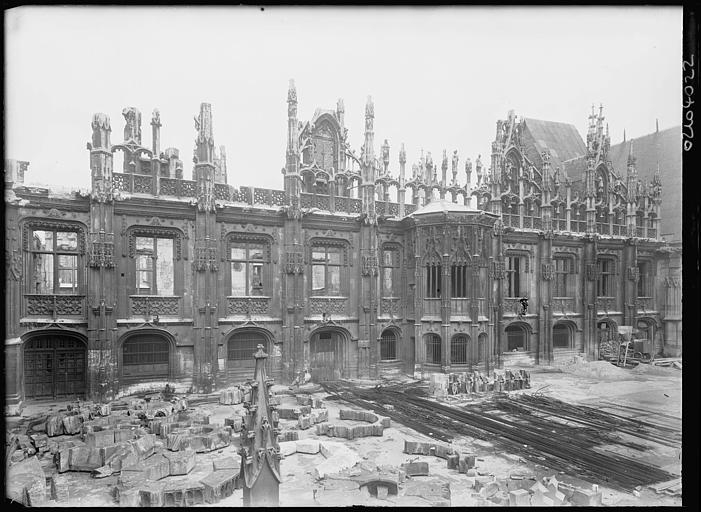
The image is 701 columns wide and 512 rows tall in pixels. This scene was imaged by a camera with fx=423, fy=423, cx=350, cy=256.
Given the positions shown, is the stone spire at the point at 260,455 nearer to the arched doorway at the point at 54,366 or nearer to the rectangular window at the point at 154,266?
the rectangular window at the point at 154,266

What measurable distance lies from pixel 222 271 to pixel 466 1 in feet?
45.3

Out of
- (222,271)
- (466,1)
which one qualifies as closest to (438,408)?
(222,271)

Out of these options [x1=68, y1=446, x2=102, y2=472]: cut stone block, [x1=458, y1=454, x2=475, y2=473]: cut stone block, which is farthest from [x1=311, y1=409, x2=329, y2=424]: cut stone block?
[x1=68, y1=446, x2=102, y2=472]: cut stone block

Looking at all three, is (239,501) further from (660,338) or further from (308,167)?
(660,338)

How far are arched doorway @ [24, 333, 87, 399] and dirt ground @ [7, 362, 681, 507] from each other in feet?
1.94

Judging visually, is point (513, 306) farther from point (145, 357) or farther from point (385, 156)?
point (145, 357)

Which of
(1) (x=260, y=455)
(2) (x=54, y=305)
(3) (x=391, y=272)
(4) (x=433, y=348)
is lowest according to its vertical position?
(4) (x=433, y=348)

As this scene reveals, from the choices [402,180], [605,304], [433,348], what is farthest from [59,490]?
[605,304]

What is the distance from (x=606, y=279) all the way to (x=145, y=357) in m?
25.4

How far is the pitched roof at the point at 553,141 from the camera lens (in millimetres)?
29016

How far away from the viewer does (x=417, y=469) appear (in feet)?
32.0

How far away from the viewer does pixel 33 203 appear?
48.5ft

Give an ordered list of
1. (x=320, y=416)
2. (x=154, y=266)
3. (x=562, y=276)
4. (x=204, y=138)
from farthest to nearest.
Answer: (x=562, y=276) → (x=204, y=138) → (x=154, y=266) → (x=320, y=416)

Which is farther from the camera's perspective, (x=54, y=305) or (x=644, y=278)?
(x=644, y=278)
